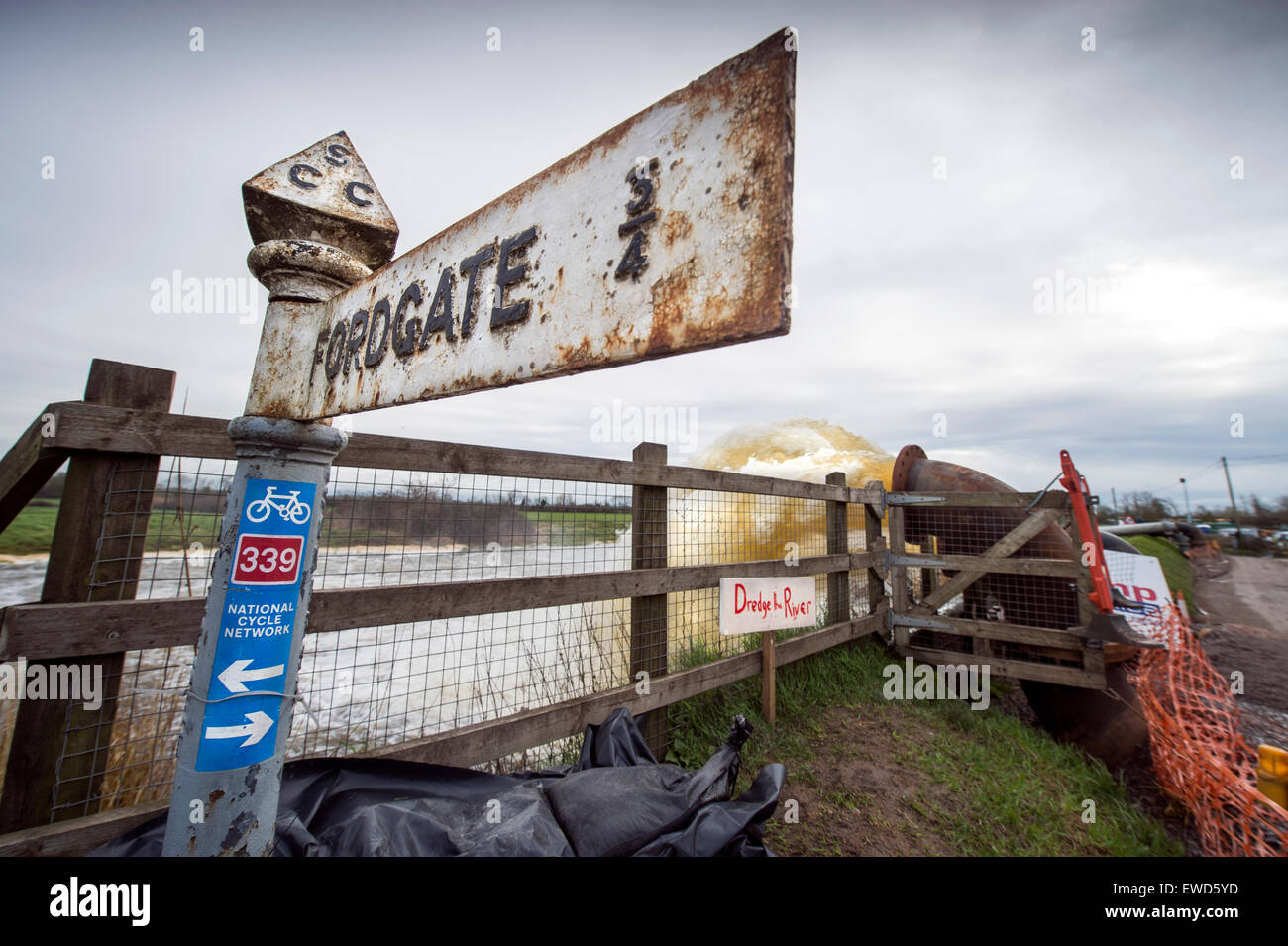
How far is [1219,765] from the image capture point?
294cm

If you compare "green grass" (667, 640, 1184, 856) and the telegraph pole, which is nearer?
"green grass" (667, 640, 1184, 856)

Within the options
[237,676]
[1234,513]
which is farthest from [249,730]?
[1234,513]

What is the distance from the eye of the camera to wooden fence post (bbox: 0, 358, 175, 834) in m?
1.42

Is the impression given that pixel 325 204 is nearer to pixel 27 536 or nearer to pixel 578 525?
pixel 578 525

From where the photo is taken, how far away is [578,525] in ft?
10.1

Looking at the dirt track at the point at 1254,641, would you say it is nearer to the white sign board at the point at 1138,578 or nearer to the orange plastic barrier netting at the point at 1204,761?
the white sign board at the point at 1138,578

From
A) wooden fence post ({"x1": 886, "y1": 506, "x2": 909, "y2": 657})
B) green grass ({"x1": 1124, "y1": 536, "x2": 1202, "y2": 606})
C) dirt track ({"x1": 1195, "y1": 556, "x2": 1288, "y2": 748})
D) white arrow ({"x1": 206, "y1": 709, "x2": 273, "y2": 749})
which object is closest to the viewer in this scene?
white arrow ({"x1": 206, "y1": 709, "x2": 273, "y2": 749})

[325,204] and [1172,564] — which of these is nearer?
[325,204]

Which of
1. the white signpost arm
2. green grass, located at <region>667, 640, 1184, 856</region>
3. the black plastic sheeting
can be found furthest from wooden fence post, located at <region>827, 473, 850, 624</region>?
the white signpost arm

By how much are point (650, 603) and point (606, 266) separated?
8.25 ft

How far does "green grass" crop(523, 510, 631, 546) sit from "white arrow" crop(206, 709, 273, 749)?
5.81 feet

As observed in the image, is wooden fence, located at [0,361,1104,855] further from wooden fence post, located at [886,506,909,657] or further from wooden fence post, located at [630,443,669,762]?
wooden fence post, located at [886,506,909,657]

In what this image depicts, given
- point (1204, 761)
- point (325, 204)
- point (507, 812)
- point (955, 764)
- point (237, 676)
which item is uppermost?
point (325, 204)
